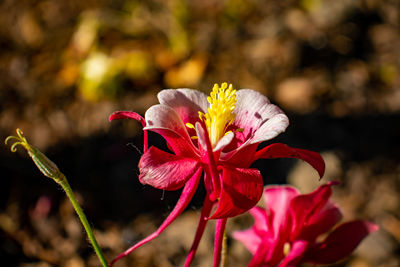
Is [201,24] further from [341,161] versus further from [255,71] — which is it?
[341,161]

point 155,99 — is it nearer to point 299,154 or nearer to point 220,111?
point 220,111

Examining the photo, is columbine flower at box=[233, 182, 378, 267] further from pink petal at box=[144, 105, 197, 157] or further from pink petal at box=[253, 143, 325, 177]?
pink petal at box=[144, 105, 197, 157]

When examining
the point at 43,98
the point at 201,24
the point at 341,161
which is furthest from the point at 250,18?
the point at 43,98

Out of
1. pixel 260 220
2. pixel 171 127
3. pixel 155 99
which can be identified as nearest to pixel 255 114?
pixel 171 127

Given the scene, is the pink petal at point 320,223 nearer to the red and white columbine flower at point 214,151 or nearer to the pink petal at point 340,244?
the pink petal at point 340,244

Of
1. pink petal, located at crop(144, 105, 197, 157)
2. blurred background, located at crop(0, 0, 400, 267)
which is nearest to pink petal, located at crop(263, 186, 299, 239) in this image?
pink petal, located at crop(144, 105, 197, 157)

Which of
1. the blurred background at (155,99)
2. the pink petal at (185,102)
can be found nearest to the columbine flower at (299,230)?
the pink petal at (185,102)
